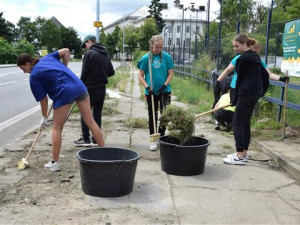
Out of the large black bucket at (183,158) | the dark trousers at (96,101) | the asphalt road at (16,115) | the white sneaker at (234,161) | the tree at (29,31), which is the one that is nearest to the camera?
the large black bucket at (183,158)

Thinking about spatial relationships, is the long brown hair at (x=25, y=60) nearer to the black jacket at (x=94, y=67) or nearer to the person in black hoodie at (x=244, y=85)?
the black jacket at (x=94, y=67)

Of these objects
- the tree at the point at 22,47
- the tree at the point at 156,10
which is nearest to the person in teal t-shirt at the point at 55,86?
the tree at the point at 22,47

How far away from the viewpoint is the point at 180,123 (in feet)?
16.6

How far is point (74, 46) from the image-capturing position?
103m

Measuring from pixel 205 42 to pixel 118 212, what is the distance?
13583 mm

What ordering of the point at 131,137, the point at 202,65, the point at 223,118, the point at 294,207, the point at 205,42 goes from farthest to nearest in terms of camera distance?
the point at 205,42 → the point at 202,65 → the point at 223,118 → the point at 131,137 → the point at 294,207

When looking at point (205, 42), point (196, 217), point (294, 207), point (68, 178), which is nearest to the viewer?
point (196, 217)

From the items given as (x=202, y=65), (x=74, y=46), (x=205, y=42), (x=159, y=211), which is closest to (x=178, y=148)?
(x=159, y=211)

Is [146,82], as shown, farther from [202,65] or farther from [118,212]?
[202,65]

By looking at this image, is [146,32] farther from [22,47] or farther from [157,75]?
[157,75]

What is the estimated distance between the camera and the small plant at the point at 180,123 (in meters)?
5.06

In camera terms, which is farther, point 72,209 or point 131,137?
point 131,137

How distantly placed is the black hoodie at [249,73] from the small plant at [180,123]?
890 millimetres

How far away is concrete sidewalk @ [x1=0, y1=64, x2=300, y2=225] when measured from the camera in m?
3.65
